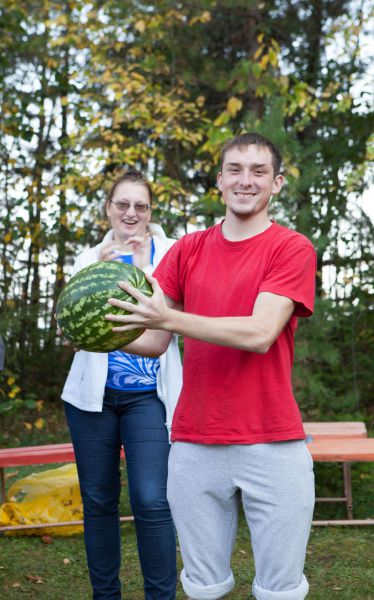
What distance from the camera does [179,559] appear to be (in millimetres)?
4973

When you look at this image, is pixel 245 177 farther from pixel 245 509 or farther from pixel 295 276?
A: pixel 245 509

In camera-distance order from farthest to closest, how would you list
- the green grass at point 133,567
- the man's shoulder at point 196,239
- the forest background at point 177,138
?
the forest background at point 177,138 < the green grass at point 133,567 < the man's shoulder at point 196,239

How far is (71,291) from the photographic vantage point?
2506 millimetres

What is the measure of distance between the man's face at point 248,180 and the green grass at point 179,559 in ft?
8.35

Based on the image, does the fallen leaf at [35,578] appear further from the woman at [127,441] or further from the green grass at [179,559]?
the woman at [127,441]

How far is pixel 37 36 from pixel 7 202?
2184 millimetres

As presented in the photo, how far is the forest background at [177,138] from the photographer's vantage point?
8.21 meters

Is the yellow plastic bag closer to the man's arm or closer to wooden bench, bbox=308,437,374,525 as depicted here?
wooden bench, bbox=308,437,374,525

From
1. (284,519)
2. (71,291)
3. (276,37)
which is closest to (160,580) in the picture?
(284,519)

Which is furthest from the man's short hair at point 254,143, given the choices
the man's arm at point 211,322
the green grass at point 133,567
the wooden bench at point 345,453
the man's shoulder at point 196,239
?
the wooden bench at point 345,453

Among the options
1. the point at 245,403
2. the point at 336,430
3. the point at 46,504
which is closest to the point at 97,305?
the point at 245,403

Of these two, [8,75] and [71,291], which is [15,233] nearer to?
[8,75]

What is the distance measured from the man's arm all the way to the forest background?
198 inches

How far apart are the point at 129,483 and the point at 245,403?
1124 mm
